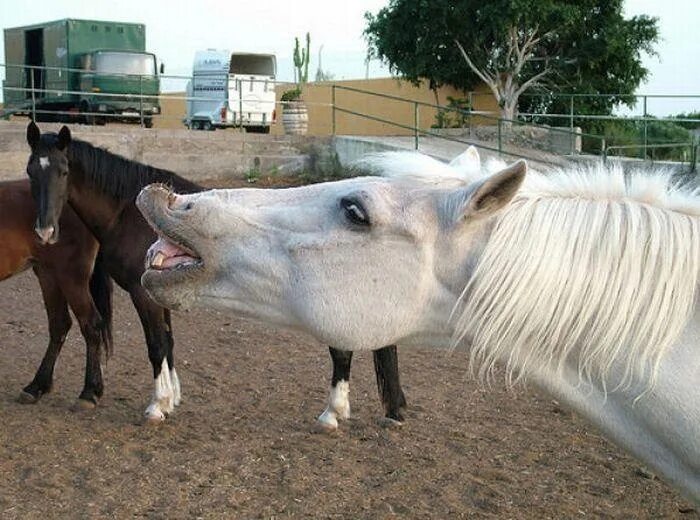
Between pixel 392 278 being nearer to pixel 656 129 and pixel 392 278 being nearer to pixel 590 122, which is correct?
pixel 656 129

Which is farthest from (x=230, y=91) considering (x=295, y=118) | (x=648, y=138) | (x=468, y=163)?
(x=468, y=163)

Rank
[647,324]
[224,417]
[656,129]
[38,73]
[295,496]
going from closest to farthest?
[647,324] < [295,496] < [224,417] < [656,129] < [38,73]

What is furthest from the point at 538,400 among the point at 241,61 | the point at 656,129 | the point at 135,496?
the point at 241,61

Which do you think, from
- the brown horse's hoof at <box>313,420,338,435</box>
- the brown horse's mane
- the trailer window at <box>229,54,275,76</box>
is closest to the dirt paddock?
the brown horse's hoof at <box>313,420,338,435</box>

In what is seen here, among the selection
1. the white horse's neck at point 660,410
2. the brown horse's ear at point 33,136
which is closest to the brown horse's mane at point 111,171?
the brown horse's ear at point 33,136

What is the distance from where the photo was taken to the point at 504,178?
6.26 feet

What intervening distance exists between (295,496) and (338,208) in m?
2.55

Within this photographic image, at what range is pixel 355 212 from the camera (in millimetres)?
2072

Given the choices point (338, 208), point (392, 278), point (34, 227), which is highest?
point (338, 208)

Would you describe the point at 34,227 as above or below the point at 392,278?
below

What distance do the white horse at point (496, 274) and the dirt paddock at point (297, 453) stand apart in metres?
2.11

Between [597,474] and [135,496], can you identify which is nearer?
[135,496]

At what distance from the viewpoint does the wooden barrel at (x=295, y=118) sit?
60.8ft

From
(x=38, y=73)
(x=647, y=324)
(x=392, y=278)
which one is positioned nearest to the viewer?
(x=647, y=324)
